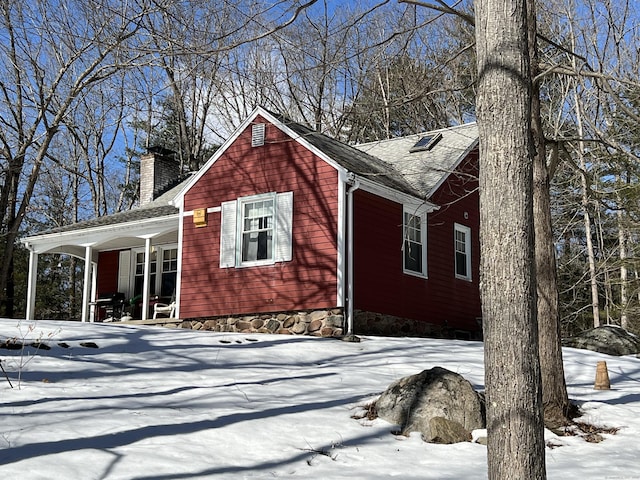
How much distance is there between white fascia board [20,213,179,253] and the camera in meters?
18.9

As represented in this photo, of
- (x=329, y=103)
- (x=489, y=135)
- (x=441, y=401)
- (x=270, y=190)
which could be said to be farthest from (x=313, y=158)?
(x=329, y=103)

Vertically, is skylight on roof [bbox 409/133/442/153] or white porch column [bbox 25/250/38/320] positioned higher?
skylight on roof [bbox 409/133/442/153]

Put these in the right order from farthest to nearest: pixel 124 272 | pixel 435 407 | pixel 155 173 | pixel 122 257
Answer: pixel 155 173
pixel 122 257
pixel 124 272
pixel 435 407

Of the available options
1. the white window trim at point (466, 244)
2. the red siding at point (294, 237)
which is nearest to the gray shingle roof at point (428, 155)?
the white window trim at point (466, 244)

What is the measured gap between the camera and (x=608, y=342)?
15914 millimetres

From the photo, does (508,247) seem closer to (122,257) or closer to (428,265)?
(428,265)

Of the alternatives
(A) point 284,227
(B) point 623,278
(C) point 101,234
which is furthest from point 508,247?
(B) point 623,278

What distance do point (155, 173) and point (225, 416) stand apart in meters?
→ 16.3

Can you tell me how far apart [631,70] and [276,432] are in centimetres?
1353

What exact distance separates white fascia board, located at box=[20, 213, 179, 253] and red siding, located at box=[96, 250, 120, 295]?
1318 mm

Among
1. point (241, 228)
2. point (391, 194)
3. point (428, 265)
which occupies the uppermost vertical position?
point (391, 194)

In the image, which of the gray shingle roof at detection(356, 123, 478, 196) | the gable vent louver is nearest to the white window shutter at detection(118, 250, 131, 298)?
the gable vent louver

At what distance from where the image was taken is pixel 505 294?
196 inches

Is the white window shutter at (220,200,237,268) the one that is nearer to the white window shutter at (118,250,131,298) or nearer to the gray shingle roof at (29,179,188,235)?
the gray shingle roof at (29,179,188,235)
